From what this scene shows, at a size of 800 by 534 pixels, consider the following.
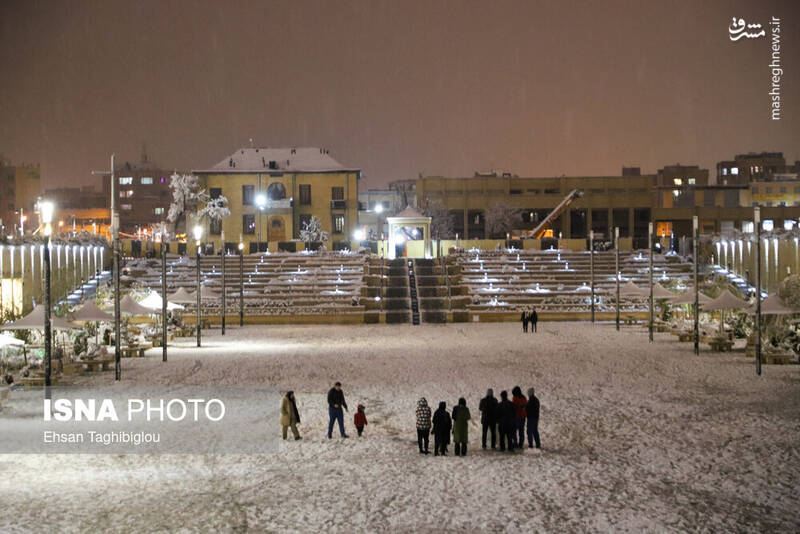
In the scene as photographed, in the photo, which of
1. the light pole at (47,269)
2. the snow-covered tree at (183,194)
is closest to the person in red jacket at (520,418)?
the light pole at (47,269)

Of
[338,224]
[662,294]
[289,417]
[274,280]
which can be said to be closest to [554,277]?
[662,294]

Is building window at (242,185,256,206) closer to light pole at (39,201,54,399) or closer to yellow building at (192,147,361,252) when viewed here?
yellow building at (192,147,361,252)

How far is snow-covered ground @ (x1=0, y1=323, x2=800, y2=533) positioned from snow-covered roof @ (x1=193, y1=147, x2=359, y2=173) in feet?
189

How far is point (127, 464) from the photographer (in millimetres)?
14195

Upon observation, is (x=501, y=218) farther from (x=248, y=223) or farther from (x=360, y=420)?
(x=360, y=420)

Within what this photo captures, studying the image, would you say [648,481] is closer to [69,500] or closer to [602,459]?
[602,459]

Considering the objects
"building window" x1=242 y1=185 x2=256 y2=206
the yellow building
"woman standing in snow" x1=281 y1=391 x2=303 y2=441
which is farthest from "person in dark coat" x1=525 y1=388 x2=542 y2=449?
"building window" x1=242 y1=185 x2=256 y2=206

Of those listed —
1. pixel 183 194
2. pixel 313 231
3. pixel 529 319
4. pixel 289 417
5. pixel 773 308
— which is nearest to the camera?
pixel 289 417

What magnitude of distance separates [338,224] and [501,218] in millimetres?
24739

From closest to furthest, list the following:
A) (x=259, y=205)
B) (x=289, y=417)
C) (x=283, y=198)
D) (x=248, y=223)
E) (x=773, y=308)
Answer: (x=289, y=417) → (x=773, y=308) → (x=259, y=205) → (x=248, y=223) → (x=283, y=198)

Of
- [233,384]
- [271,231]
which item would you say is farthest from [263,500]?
[271,231]

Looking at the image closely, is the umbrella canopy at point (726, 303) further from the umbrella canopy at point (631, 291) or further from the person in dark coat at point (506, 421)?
the person in dark coat at point (506, 421)

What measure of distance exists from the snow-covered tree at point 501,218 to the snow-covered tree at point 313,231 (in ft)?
84.2

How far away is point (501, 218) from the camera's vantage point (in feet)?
316
